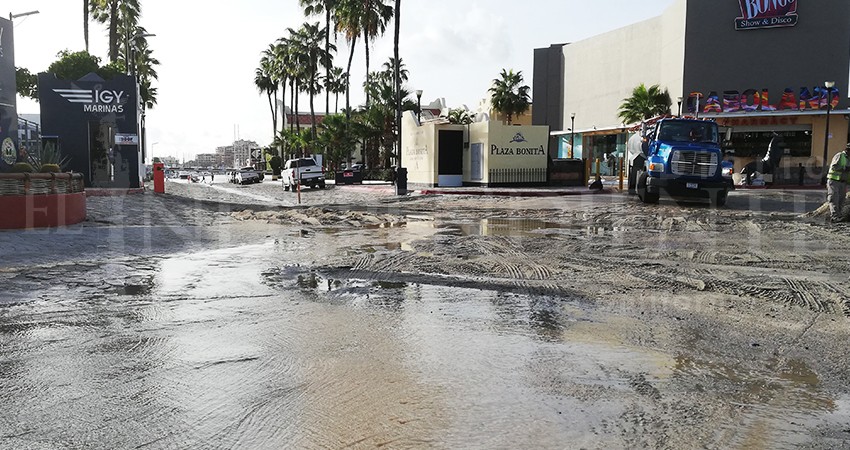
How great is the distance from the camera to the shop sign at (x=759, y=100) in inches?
1538

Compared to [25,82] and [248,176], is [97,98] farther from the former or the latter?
[248,176]

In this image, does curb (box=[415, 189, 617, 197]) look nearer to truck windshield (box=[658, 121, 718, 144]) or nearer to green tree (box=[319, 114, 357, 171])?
truck windshield (box=[658, 121, 718, 144])

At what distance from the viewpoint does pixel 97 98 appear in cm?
2845

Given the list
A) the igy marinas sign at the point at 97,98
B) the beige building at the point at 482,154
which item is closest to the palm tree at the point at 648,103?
the beige building at the point at 482,154

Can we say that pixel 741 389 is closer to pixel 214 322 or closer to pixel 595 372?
pixel 595 372

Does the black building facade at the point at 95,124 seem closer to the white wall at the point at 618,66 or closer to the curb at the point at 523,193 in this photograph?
the curb at the point at 523,193

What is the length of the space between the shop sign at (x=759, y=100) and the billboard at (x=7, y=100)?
111 ft

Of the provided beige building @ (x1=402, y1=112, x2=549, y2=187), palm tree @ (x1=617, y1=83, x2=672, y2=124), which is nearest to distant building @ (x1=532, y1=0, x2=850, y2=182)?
palm tree @ (x1=617, y1=83, x2=672, y2=124)

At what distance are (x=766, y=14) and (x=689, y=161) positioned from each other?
26640 millimetres

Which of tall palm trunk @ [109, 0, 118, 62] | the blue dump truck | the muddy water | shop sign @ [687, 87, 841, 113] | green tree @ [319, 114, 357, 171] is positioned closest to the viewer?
the muddy water

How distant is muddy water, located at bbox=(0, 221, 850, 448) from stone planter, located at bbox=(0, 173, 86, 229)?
672 cm

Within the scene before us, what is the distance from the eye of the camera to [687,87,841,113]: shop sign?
128ft

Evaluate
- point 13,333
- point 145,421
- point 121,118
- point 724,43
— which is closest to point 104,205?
point 121,118

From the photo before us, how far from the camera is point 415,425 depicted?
146 inches
